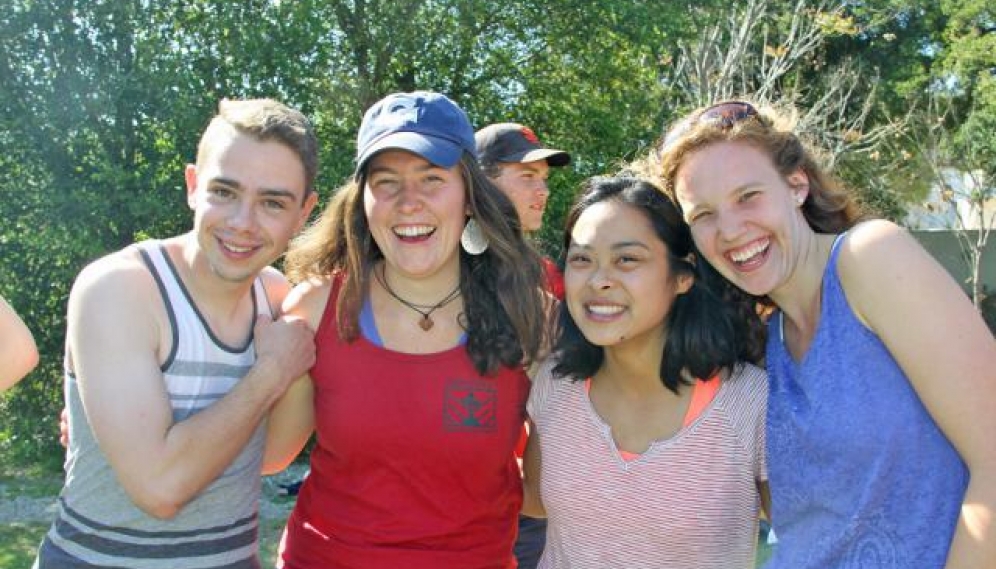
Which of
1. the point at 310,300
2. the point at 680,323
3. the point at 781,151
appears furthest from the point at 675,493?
the point at 310,300

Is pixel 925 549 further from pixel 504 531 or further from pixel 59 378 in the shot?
pixel 59 378

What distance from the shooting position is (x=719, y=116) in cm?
257

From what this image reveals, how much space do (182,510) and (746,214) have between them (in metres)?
1.71

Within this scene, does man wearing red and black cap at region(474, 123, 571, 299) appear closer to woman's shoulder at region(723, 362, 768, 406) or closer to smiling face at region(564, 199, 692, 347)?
smiling face at region(564, 199, 692, 347)

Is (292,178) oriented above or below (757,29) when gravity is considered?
below

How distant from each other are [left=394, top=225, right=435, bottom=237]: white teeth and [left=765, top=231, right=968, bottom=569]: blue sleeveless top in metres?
1.18

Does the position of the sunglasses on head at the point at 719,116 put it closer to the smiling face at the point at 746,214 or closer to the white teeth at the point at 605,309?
Result: the smiling face at the point at 746,214

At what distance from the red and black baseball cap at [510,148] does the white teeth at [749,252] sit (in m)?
2.51

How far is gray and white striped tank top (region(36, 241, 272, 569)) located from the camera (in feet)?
8.29

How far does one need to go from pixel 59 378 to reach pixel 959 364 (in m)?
9.70

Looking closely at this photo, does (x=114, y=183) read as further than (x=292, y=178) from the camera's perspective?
Yes

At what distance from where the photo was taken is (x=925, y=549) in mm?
2135

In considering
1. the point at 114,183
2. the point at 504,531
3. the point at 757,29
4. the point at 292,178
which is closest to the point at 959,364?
the point at 504,531

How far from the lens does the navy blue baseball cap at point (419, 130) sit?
2.83 meters
